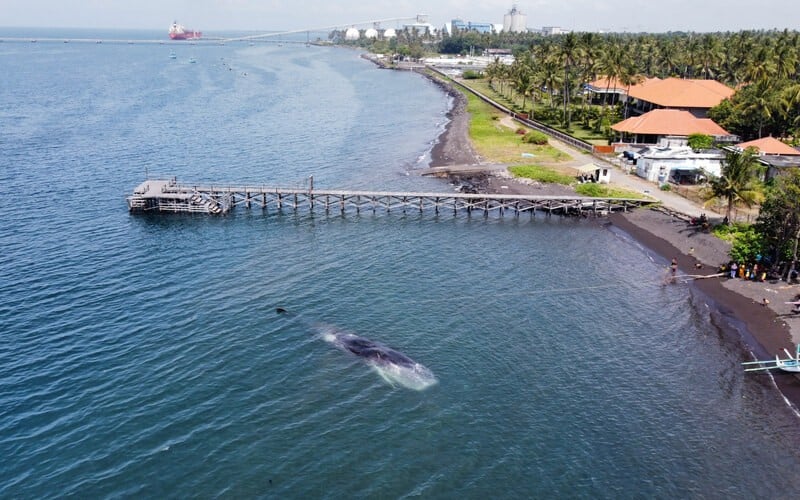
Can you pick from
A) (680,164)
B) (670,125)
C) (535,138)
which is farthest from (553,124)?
(680,164)

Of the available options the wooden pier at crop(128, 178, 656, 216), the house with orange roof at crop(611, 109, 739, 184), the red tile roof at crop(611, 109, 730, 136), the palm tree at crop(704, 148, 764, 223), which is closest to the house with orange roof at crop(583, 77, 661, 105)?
the house with orange roof at crop(611, 109, 739, 184)

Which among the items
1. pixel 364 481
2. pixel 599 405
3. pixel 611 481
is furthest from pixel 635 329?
pixel 364 481

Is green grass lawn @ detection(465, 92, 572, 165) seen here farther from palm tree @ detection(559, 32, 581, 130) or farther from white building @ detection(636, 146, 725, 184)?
white building @ detection(636, 146, 725, 184)

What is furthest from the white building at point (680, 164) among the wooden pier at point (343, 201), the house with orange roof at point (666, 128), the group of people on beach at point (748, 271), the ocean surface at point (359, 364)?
the group of people on beach at point (748, 271)

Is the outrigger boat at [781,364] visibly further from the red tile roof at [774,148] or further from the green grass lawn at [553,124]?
the green grass lawn at [553,124]

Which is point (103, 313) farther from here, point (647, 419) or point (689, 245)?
point (689, 245)
